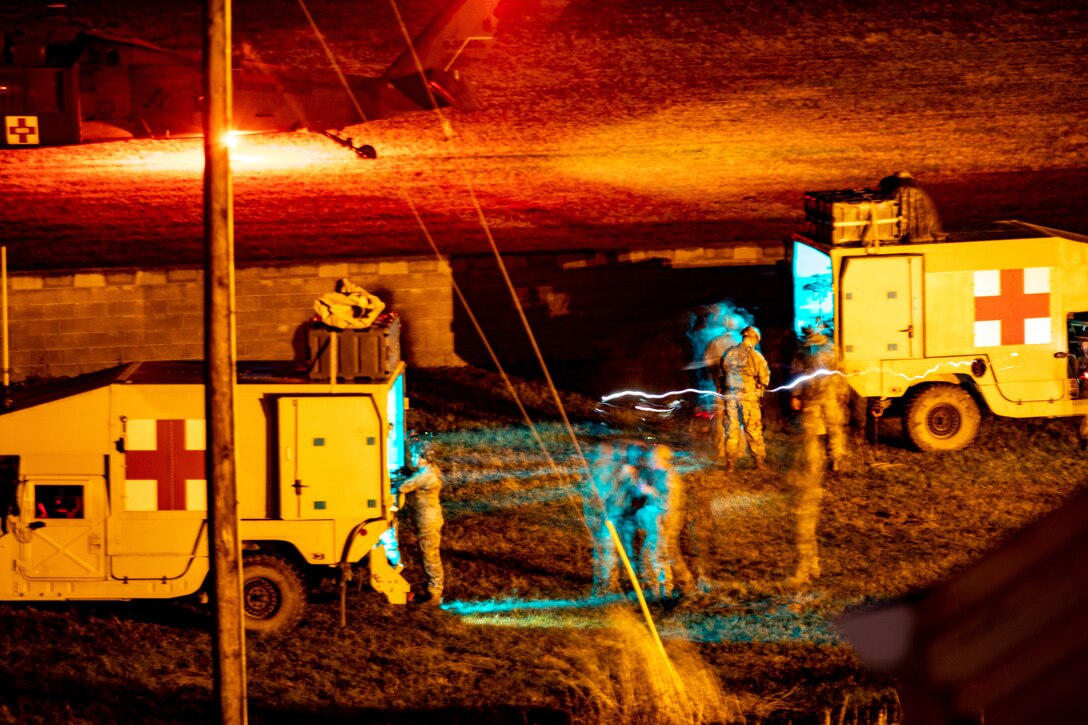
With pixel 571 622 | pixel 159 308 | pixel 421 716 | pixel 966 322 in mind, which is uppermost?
pixel 159 308

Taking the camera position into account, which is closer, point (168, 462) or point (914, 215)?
point (168, 462)

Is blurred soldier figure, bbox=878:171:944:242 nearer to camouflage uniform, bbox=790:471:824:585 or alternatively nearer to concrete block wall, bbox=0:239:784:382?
camouflage uniform, bbox=790:471:824:585

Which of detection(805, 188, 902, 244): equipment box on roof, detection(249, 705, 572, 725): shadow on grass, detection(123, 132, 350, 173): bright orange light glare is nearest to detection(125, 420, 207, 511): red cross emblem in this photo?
detection(249, 705, 572, 725): shadow on grass

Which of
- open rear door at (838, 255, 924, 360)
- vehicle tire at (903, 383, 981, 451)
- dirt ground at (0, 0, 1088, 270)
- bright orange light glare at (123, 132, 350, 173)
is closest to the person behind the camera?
open rear door at (838, 255, 924, 360)

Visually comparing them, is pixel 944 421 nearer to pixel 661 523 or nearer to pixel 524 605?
pixel 661 523

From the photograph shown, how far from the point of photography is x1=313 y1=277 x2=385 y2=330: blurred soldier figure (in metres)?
11.5

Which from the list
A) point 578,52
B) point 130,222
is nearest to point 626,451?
point 130,222

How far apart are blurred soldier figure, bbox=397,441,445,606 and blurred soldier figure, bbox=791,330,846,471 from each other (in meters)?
3.66

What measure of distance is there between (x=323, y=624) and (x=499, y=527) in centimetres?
263

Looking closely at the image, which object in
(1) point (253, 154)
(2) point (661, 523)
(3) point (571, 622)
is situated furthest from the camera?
(1) point (253, 154)

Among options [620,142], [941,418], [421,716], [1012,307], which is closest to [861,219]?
[1012,307]

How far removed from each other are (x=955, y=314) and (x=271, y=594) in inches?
309

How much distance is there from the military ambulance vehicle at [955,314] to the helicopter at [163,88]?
1034 centimetres

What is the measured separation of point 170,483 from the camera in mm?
11258
